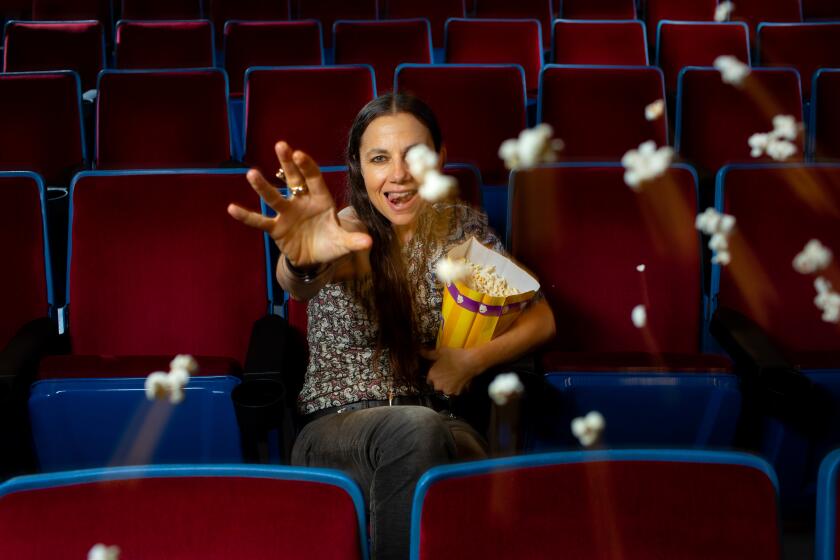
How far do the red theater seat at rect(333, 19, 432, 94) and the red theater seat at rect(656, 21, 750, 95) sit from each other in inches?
18.1

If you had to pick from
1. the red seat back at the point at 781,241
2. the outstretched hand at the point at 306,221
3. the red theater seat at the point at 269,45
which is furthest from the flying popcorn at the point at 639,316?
the red theater seat at the point at 269,45

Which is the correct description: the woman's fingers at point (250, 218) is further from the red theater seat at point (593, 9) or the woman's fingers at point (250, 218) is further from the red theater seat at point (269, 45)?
the red theater seat at point (593, 9)

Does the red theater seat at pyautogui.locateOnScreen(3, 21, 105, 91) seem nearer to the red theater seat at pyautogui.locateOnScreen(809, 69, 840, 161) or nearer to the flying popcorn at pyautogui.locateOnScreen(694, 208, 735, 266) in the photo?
the flying popcorn at pyautogui.locateOnScreen(694, 208, 735, 266)

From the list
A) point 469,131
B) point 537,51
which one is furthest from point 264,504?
point 537,51

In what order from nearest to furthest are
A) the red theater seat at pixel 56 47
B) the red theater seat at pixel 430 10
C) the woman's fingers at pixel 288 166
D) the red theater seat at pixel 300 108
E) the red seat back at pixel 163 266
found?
1. the woman's fingers at pixel 288 166
2. the red seat back at pixel 163 266
3. the red theater seat at pixel 300 108
4. the red theater seat at pixel 56 47
5. the red theater seat at pixel 430 10

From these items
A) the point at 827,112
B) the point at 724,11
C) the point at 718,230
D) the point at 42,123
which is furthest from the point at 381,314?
the point at 724,11

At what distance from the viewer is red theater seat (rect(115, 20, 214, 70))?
138 centimetres

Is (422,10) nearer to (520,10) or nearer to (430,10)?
(430,10)

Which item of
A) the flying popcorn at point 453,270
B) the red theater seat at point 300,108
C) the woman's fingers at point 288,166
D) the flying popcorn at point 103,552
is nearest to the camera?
the flying popcorn at point 103,552

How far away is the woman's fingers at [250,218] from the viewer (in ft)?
1.43

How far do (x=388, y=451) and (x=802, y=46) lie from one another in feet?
4.35

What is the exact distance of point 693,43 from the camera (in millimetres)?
1437

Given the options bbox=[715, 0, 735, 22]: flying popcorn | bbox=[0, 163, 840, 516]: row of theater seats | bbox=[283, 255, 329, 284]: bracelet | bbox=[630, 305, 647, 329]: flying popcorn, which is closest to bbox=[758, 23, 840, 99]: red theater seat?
bbox=[715, 0, 735, 22]: flying popcorn

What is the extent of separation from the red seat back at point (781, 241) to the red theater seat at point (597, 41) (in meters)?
0.72
